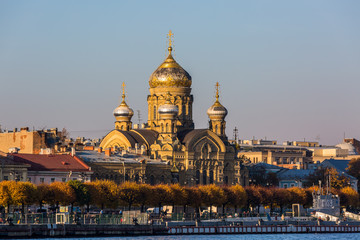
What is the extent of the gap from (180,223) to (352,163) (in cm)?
6324

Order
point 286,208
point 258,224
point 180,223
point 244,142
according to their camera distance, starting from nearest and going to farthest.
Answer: point 180,223 < point 258,224 < point 286,208 < point 244,142

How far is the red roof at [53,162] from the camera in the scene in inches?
3992

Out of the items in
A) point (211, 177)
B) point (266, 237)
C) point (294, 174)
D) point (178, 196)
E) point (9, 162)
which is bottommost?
point (266, 237)

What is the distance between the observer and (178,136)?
127000 millimetres

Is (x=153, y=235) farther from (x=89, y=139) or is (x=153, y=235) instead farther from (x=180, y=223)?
(x=89, y=139)

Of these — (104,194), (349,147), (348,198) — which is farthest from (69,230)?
(349,147)

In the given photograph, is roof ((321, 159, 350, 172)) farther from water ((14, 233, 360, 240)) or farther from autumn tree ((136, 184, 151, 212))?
autumn tree ((136, 184, 151, 212))

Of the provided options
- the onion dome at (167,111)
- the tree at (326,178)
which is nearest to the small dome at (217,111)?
the onion dome at (167,111)

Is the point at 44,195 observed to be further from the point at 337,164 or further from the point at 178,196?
the point at 337,164

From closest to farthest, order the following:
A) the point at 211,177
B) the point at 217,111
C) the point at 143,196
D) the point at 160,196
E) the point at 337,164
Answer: the point at 143,196, the point at 160,196, the point at 211,177, the point at 217,111, the point at 337,164

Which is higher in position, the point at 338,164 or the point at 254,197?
the point at 338,164

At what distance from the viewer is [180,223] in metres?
91.8

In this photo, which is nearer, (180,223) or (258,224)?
(180,223)

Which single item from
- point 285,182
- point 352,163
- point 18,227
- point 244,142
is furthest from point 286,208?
point 244,142
